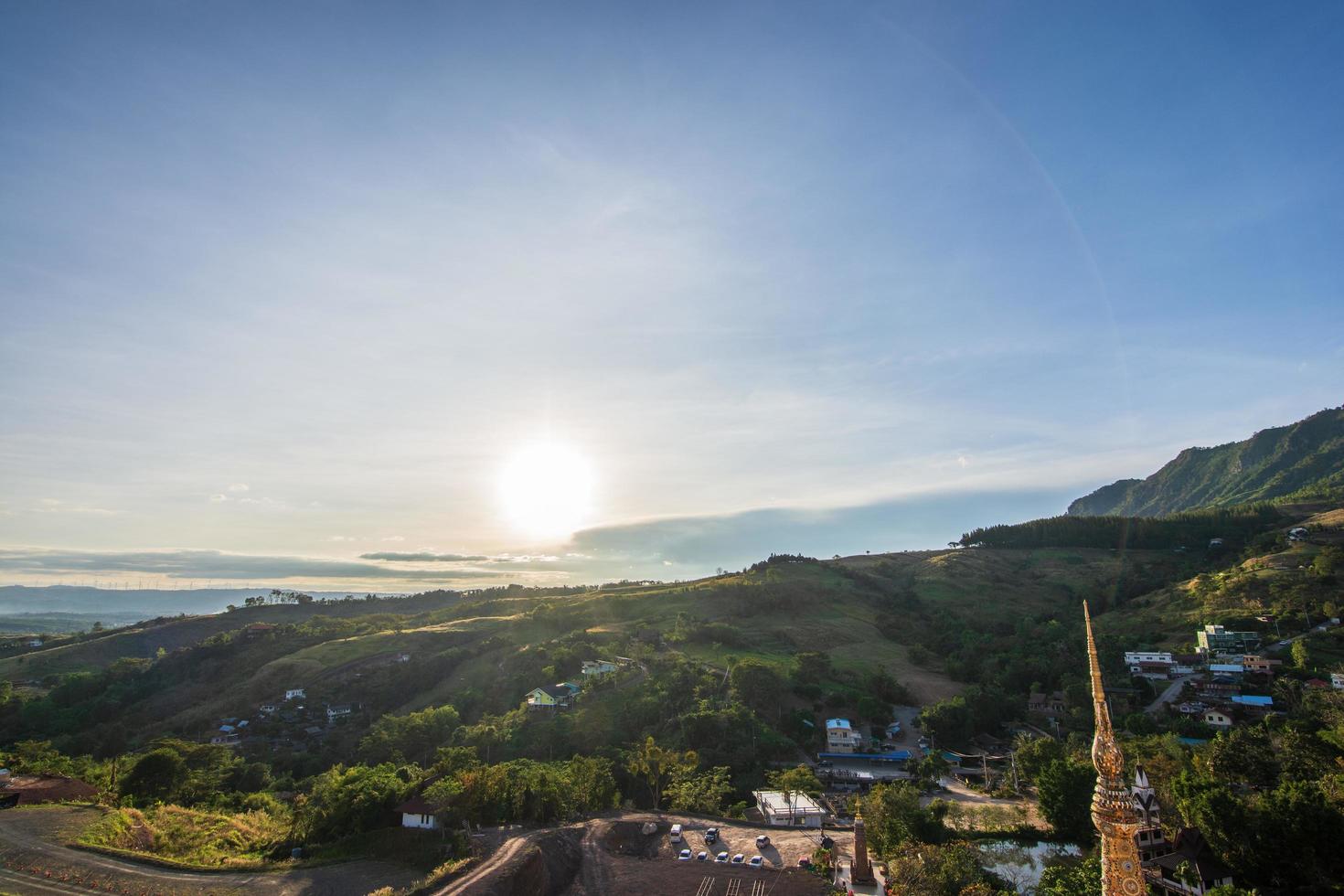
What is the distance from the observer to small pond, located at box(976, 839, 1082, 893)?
114ft

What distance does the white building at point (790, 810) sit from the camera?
152ft

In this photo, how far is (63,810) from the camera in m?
43.5

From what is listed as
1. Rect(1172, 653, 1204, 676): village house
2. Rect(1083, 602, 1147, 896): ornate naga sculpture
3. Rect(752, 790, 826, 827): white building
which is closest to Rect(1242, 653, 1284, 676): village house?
Rect(1172, 653, 1204, 676): village house

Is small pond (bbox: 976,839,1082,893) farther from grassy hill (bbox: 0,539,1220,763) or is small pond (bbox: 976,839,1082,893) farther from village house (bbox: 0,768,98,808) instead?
village house (bbox: 0,768,98,808)

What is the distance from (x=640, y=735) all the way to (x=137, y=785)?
134 feet

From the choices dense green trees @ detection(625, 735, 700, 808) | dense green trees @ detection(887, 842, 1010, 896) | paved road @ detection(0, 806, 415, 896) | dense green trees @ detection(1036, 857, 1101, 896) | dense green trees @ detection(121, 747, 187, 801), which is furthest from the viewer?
dense green trees @ detection(625, 735, 700, 808)

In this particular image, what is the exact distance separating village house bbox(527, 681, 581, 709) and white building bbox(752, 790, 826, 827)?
33646 millimetres

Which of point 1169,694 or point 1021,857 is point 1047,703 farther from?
point 1021,857

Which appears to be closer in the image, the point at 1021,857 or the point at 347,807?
the point at 1021,857

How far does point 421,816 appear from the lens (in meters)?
41.9

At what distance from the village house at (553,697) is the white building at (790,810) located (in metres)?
33.6

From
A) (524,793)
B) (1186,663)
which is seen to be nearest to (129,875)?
(524,793)

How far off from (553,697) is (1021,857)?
55.6 meters

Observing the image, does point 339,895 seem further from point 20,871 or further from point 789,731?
point 789,731
